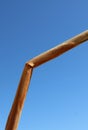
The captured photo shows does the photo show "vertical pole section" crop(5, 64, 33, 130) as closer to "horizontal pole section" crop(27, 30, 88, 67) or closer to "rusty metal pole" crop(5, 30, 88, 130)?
"rusty metal pole" crop(5, 30, 88, 130)

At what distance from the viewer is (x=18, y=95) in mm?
2205

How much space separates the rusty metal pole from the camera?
6.96 ft

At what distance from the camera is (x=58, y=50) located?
7.54 feet

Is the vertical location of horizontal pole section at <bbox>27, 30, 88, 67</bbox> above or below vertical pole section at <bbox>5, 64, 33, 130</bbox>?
above

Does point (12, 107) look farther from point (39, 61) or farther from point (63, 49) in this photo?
point (63, 49)

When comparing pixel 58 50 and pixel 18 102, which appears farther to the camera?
pixel 58 50

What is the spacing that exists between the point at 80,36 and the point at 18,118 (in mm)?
883

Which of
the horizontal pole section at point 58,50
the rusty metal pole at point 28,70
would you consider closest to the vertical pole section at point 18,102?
the rusty metal pole at point 28,70

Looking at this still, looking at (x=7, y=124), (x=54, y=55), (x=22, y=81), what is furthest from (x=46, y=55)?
(x=7, y=124)

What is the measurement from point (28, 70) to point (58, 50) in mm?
330

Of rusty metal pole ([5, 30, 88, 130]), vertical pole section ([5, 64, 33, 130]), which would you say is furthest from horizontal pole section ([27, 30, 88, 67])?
vertical pole section ([5, 64, 33, 130])

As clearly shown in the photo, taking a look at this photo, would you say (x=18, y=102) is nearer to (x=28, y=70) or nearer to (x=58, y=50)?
(x=28, y=70)

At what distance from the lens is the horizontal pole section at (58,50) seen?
2238mm

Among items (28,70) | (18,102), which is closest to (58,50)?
(28,70)
